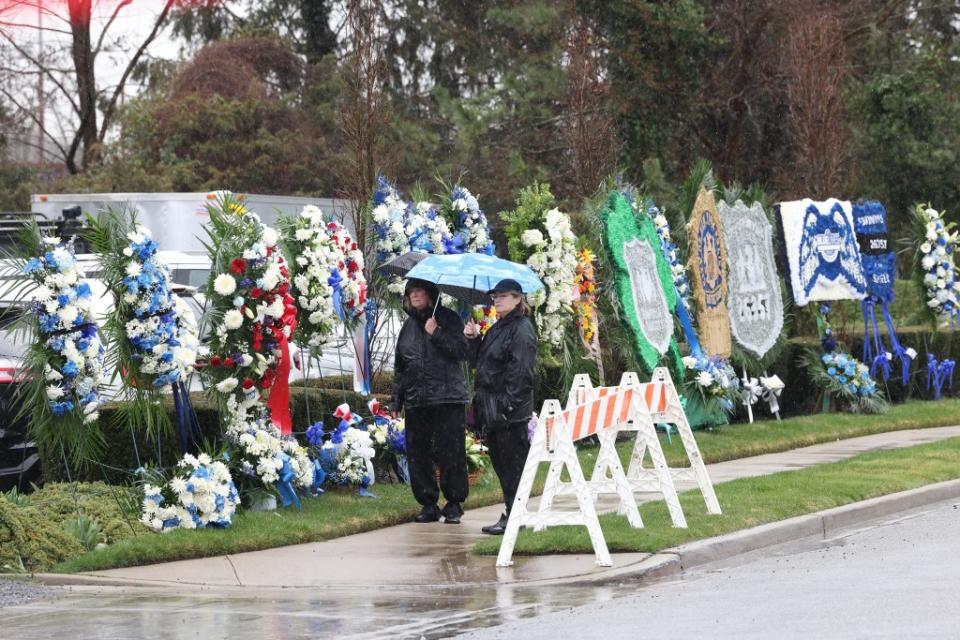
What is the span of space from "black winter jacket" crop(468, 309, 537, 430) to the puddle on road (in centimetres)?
201

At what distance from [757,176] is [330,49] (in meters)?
13.3

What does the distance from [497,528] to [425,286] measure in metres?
2.11

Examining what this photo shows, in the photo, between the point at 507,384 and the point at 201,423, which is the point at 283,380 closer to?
the point at 201,423

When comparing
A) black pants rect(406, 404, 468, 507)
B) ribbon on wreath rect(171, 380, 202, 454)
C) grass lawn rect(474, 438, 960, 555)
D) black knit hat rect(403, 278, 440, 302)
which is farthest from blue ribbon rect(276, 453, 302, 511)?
grass lawn rect(474, 438, 960, 555)

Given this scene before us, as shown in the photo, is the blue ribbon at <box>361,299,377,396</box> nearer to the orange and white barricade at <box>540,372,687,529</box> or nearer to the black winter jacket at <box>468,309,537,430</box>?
the black winter jacket at <box>468,309,537,430</box>

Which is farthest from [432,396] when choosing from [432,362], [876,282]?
[876,282]

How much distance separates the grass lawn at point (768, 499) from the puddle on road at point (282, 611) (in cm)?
120

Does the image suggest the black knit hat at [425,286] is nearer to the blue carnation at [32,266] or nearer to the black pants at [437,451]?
the black pants at [437,451]

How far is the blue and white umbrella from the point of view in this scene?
11.5m

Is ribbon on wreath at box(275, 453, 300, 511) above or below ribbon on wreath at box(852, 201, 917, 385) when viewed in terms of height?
below

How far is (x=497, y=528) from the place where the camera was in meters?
11.2

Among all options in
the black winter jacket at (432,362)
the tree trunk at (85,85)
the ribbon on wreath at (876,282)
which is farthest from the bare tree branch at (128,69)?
the black winter jacket at (432,362)

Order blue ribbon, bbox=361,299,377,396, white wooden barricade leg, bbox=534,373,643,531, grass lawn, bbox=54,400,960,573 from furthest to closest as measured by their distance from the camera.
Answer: blue ribbon, bbox=361,299,377,396 < grass lawn, bbox=54,400,960,573 < white wooden barricade leg, bbox=534,373,643,531

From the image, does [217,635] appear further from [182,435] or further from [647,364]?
[647,364]
